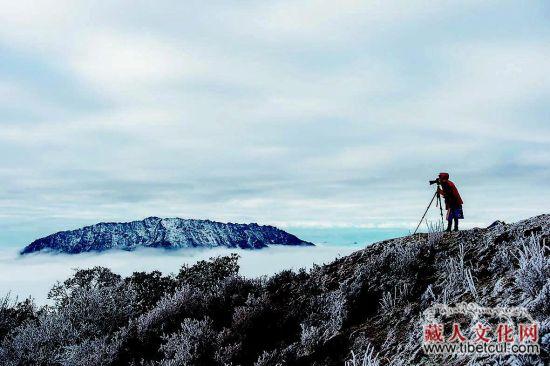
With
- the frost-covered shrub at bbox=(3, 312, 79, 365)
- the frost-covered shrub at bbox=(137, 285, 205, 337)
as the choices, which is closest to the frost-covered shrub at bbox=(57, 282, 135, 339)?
the frost-covered shrub at bbox=(3, 312, 79, 365)

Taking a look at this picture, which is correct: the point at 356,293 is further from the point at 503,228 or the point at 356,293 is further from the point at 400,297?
the point at 503,228

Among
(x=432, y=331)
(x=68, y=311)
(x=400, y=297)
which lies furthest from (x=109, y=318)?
(x=432, y=331)

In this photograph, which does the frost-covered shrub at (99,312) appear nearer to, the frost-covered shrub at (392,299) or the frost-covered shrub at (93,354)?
the frost-covered shrub at (93,354)

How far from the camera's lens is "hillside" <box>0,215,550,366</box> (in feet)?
19.3

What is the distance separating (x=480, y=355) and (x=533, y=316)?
715 millimetres

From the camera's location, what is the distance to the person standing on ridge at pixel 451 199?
12.4m

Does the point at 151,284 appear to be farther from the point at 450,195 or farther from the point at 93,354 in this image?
the point at 450,195

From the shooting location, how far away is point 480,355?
454cm

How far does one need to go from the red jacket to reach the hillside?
174 cm

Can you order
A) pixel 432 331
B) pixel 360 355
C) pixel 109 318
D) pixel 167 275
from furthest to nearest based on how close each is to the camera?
1. pixel 167 275
2. pixel 109 318
3. pixel 360 355
4. pixel 432 331

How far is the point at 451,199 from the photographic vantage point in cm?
1277

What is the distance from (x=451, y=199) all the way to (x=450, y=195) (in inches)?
5.5

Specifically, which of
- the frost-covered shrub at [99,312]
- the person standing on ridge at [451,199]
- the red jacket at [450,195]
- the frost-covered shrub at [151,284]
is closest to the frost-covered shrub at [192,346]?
the frost-covered shrub at [99,312]

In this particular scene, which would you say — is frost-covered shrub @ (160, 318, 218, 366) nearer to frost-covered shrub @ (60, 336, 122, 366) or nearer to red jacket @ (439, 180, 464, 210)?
frost-covered shrub @ (60, 336, 122, 366)
